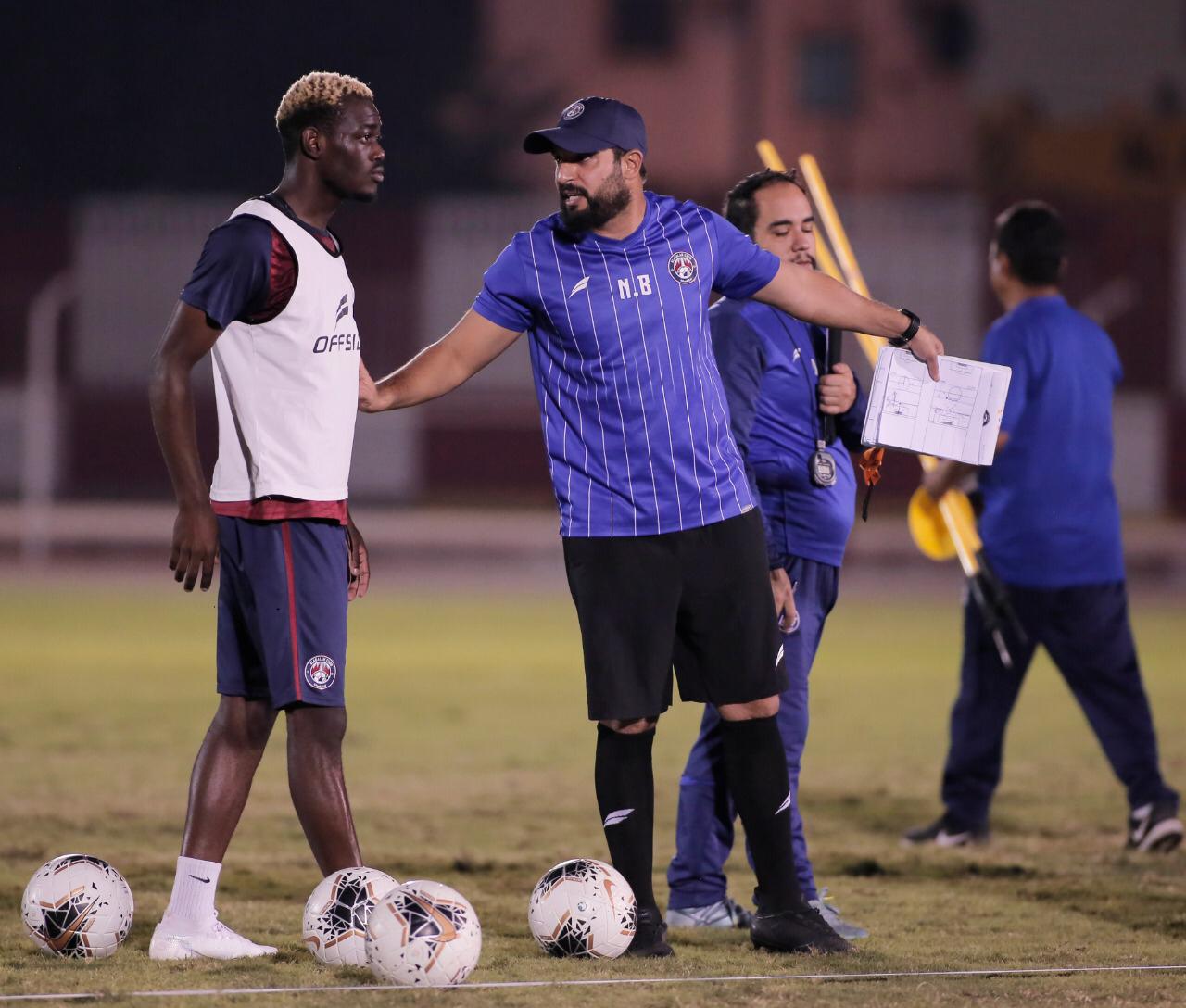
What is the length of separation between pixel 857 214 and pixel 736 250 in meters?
25.3

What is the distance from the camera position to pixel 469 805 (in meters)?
8.13

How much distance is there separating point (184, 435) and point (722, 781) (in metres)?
2.18

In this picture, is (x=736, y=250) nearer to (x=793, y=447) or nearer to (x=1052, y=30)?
(x=793, y=447)

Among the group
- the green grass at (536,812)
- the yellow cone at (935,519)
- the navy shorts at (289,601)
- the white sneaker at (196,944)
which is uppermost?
the yellow cone at (935,519)

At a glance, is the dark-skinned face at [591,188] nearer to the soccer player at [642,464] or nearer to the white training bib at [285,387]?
the soccer player at [642,464]

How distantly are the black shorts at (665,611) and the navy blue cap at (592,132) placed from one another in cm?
111

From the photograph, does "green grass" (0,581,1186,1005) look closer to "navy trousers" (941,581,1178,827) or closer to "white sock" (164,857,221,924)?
"white sock" (164,857,221,924)

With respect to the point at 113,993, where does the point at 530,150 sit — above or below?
above

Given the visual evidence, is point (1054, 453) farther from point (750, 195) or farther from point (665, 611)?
point (665, 611)

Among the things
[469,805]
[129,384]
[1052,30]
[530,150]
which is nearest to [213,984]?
[530,150]

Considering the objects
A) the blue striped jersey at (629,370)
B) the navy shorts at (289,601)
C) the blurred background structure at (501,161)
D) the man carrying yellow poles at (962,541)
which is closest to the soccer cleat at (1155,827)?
the man carrying yellow poles at (962,541)

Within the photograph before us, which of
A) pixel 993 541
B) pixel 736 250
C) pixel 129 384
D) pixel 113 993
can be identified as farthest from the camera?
pixel 129 384

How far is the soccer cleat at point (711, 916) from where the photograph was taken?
5.98m

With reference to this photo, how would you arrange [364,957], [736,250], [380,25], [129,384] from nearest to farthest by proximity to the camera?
[364,957]
[736,250]
[129,384]
[380,25]
